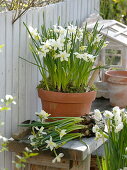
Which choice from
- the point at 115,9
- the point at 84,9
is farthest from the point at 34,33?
the point at 115,9

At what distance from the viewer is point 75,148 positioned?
3252mm

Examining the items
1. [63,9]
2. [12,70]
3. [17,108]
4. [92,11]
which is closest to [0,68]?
[12,70]

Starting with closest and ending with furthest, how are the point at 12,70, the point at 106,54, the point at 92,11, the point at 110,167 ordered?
the point at 110,167
the point at 12,70
the point at 106,54
the point at 92,11

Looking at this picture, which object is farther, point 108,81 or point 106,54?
point 106,54

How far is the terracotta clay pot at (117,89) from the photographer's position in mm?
4172

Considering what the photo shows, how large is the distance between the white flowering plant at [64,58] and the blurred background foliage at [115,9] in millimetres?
2927

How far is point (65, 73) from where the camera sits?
351 centimetres

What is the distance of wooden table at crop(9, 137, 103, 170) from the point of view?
3.25 m

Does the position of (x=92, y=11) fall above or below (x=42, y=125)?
above

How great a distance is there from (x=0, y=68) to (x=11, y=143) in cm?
49

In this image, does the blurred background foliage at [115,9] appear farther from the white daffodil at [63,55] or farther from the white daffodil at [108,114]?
the white daffodil at [108,114]

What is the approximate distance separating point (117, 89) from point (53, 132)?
3.50 feet

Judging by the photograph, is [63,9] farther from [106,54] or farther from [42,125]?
[42,125]

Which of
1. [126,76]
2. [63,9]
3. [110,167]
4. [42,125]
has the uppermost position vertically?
[63,9]
